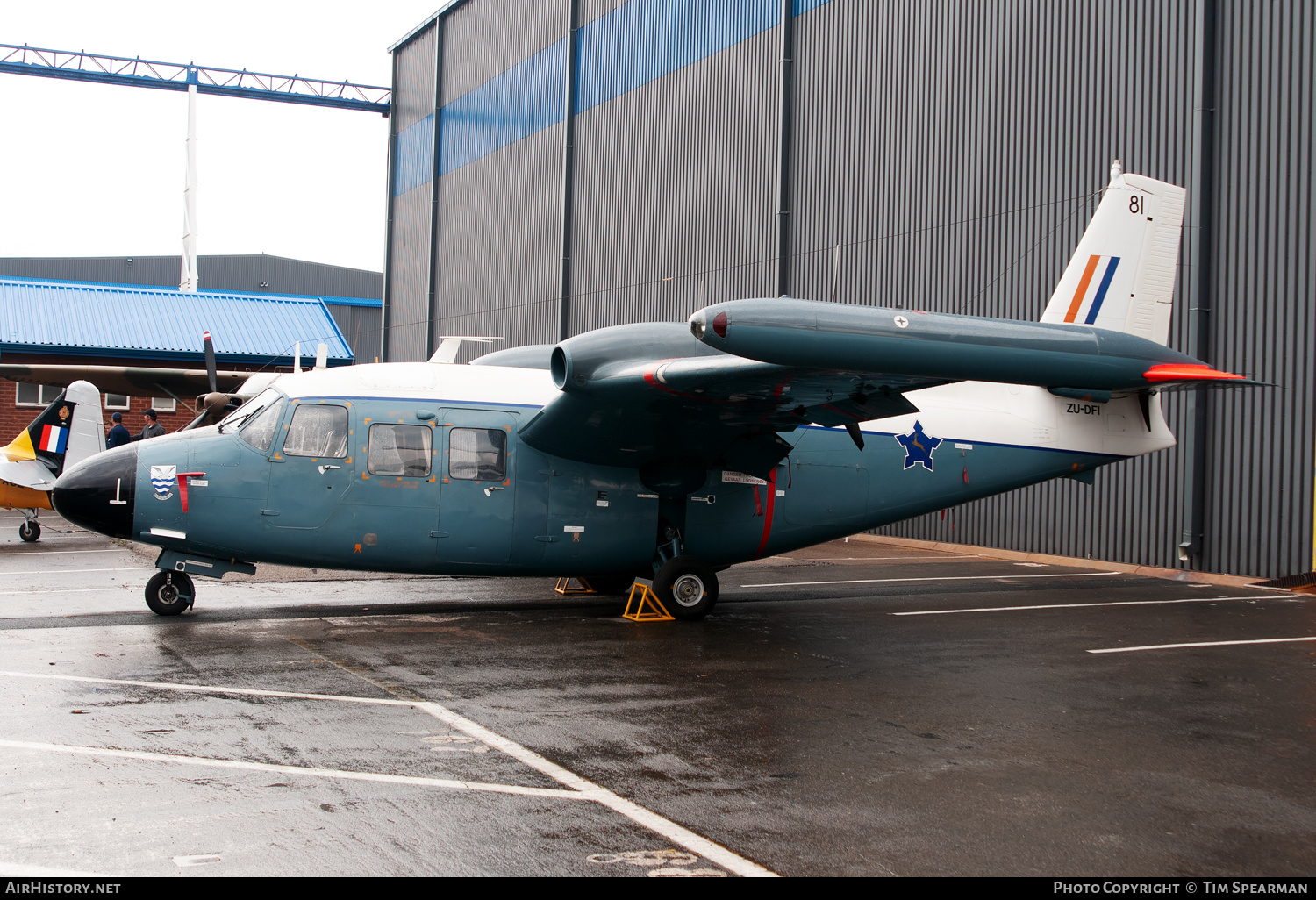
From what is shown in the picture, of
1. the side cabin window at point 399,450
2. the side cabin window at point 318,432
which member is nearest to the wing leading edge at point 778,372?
the side cabin window at point 399,450

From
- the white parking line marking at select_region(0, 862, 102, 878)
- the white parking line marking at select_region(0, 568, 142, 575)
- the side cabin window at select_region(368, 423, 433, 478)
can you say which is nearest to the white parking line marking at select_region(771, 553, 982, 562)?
the side cabin window at select_region(368, 423, 433, 478)

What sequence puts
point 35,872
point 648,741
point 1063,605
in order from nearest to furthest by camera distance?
point 35,872 → point 648,741 → point 1063,605

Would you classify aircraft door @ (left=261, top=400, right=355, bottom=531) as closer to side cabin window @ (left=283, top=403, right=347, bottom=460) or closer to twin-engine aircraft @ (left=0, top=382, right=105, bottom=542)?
side cabin window @ (left=283, top=403, right=347, bottom=460)

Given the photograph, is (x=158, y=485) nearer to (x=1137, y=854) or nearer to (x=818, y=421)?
(x=818, y=421)

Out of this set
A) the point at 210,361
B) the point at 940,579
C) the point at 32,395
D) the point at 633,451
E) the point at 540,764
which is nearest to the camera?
the point at 540,764

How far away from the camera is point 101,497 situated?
9.70m

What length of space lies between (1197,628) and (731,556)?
16.1 feet

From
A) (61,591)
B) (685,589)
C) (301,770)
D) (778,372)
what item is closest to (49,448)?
(61,591)

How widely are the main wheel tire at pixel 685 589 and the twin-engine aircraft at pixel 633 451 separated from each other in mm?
22

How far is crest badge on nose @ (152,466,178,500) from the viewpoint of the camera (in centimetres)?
980

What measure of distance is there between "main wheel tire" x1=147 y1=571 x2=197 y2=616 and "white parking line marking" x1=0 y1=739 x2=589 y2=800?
4.68m

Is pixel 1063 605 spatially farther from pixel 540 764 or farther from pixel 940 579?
pixel 540 764

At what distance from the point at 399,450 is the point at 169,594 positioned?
110 inches
